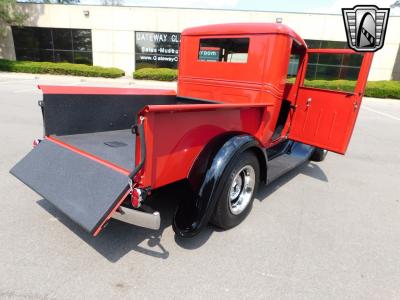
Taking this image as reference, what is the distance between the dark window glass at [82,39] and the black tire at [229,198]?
71.2ft

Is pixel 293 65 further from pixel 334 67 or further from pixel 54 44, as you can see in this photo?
pixel 54 44

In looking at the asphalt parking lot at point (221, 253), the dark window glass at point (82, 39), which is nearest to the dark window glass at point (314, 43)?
the dark window glass at point (82, 39)

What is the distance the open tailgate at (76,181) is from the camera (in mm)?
2121

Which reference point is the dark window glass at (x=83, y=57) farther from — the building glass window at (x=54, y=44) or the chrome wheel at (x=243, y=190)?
the chrome wheel at (x=243, y=190)

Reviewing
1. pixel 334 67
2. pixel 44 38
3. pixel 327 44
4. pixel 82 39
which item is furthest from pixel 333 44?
pixel 44 38

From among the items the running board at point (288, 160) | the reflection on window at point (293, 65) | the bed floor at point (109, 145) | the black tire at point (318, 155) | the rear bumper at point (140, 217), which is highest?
the reflection on window at point (293, 65)

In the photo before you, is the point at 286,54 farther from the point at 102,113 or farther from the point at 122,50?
the point at 122,50

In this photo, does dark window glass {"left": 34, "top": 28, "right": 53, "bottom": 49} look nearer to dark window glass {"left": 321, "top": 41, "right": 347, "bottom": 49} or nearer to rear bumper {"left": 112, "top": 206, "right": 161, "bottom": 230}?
dark window glass {"left": 321, "top": 41, "right": 347, "bottom": 49}

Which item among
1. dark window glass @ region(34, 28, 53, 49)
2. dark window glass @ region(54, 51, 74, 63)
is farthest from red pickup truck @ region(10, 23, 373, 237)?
dark window glass @ region(34, 28, 53, 49)

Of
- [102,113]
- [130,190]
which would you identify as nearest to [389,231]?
[130,190]

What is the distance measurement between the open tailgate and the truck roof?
2453 mm

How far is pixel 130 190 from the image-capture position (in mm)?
2135

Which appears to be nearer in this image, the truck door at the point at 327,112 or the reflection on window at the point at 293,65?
the truck door at the point at 327,112

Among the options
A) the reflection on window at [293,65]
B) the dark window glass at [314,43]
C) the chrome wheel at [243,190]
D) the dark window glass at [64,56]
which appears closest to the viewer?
the chrome wheel at [243,190]
